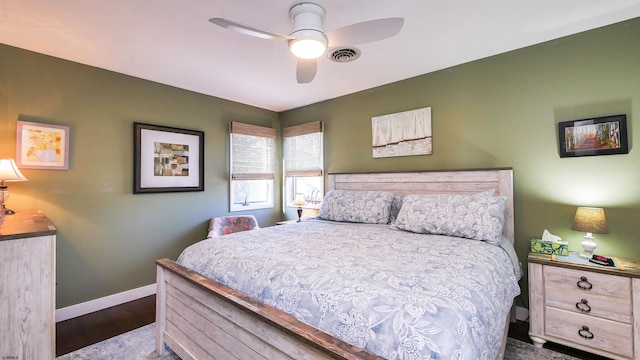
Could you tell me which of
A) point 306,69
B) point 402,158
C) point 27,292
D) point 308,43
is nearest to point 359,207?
point 402,158

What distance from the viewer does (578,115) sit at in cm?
228

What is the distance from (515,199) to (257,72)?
2867mm

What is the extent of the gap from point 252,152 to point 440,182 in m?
2.69

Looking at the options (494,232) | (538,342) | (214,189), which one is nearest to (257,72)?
(214,189)

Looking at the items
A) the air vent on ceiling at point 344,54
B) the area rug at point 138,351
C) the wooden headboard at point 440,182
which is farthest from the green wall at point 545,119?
the air vent on ceiling at point 344,54

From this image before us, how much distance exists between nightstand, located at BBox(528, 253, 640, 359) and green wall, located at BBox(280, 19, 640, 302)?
0.44 m

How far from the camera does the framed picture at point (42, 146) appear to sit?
8.00 feet

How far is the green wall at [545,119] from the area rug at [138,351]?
831 millimetres

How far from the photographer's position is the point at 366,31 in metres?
1.77

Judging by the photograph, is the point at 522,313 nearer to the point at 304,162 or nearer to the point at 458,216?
the point at 458,216

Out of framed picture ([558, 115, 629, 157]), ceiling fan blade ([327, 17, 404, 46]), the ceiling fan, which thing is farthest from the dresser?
framed picture ([558, 115, 629, 157])

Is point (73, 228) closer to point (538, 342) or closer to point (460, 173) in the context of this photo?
point (460, 173)

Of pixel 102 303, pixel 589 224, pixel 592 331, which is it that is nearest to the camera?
pixel 592 331

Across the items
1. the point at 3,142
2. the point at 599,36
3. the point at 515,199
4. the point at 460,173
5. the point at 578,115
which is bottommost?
the point at 515,199
